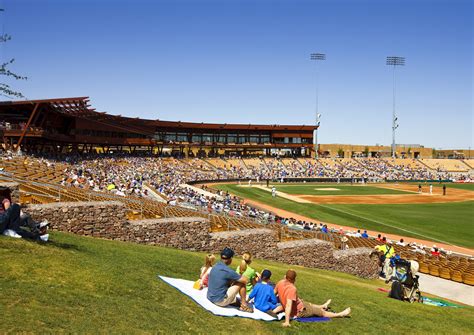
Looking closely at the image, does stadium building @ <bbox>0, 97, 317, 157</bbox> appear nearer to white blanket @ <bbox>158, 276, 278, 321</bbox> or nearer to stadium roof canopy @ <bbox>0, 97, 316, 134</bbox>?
stadium roof canopy @ <bbox>0, 97, 316, 134</bbox>

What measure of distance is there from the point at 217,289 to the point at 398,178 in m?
90.5

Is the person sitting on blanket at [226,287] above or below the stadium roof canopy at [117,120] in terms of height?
below

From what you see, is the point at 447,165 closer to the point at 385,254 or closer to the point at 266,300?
the point at 385,254

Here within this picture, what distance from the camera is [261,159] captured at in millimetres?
96438

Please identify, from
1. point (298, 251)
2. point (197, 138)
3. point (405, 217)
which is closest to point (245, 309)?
point (298, 251)

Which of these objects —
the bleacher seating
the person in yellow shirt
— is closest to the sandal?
the person in yellow shirt

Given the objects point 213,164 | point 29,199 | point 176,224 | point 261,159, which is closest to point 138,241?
point 176,224

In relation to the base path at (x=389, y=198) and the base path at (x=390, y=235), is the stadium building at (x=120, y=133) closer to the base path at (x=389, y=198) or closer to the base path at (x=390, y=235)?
the base path at (x=390, y=235)

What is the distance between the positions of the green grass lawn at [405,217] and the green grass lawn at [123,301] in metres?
23.0

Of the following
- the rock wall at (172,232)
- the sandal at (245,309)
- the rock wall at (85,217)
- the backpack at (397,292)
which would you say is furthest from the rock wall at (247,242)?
the sandal at (245,309)

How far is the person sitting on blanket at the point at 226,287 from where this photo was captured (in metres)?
8.40

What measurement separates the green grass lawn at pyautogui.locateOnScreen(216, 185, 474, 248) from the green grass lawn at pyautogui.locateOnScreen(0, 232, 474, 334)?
23.0 meters

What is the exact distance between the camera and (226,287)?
8547 mm

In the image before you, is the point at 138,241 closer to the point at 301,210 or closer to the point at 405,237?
the point at 405,237
